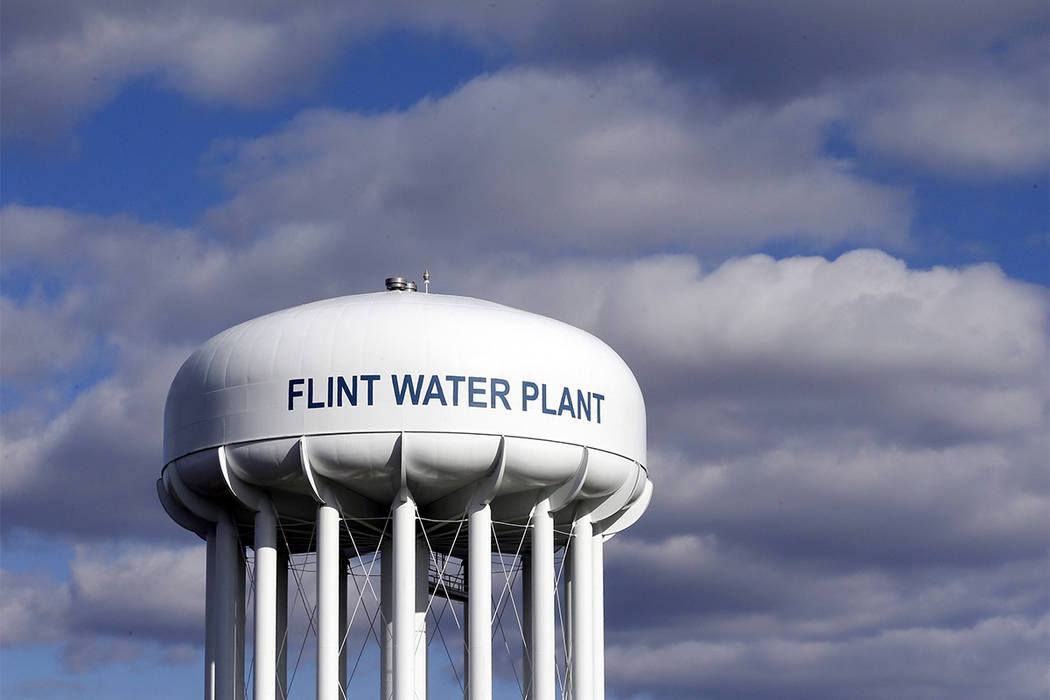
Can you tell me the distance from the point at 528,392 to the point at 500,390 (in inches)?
22.5

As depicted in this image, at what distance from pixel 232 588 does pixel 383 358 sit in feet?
19.2

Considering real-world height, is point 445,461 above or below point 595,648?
above

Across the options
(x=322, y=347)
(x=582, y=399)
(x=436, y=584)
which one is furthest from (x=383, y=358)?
(x=436, y=584)

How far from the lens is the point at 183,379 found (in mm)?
43906

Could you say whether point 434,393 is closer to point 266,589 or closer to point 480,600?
point 480,600

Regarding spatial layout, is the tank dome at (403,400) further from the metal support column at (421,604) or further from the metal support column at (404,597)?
the metal support column at (421,604)

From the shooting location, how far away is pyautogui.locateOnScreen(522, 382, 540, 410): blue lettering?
41.9m

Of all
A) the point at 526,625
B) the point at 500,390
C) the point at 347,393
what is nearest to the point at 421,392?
the point at 347,393

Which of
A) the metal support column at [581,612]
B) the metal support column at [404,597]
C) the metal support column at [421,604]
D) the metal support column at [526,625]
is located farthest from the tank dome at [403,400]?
the metal support column at [526,625]

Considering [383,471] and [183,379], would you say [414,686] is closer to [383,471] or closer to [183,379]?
[383,471]

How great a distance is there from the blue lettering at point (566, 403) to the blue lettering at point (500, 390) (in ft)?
3.61

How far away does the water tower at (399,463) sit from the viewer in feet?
136

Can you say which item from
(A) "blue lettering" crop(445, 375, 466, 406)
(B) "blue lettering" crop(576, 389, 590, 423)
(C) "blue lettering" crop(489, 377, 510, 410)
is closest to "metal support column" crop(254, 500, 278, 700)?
(A) "blue lettering" crop(445, 375, 466, 406)

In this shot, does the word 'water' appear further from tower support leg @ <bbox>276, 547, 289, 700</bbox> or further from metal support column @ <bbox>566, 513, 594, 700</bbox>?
tower support leg @ <bbox>276, 547, 289, 700</bbox>
